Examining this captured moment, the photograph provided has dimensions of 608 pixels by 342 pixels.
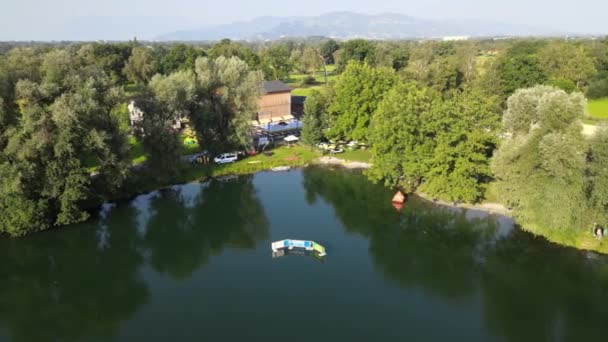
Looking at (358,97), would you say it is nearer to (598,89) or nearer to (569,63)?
(569,63)

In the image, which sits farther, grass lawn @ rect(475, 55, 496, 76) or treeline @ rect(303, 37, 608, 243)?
grass lawn @ rect(475, 55, 496, 76)

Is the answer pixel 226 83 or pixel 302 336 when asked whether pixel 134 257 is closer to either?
pixel 302 336

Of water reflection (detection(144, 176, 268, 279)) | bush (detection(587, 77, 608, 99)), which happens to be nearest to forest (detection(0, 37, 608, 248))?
water reflection (detection(144, 176, 268, 279))

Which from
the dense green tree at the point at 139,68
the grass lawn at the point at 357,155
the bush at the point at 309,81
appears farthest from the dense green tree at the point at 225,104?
the bush at the point at 309,81

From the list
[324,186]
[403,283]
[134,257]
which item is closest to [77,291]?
[134,257]

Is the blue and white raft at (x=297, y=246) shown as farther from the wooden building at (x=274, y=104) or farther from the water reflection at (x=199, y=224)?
the wooden building at (x=274, y=104)

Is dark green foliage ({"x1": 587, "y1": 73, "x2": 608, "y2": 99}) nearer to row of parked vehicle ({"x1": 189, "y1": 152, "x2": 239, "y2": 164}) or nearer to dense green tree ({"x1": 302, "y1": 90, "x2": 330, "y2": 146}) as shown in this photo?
dense green tree ({"x1": 302, "y1": 90, "x2": 330, "y2": 146})
